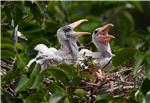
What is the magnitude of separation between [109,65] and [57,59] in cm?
20

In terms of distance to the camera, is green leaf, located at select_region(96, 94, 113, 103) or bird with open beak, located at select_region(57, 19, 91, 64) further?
bird with open beak, located at select_region(57, 19, 91, 64)

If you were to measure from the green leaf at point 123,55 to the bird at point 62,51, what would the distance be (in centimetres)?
30

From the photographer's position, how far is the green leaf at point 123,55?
6.64 feet

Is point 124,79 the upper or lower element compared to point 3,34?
lower

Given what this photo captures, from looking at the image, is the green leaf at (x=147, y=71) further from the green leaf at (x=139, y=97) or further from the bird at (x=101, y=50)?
the bird at (x=101, y=50)

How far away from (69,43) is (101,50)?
13 cm

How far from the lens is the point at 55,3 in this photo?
3188 mm

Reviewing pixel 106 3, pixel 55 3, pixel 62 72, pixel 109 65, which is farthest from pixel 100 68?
pixel 106 3

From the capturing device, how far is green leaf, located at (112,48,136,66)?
202cm

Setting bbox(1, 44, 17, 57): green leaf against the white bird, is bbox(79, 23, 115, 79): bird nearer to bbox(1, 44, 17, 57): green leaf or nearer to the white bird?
the white bird

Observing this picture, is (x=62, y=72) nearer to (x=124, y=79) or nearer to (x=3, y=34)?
(x=124, y=79)

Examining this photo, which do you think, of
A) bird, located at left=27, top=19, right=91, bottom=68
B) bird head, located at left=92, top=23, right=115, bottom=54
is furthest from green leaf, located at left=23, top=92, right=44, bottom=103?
bird head, located at left=92, top=23, right=115, bottom=54

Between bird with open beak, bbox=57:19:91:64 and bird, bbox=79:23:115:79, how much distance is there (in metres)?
0.04

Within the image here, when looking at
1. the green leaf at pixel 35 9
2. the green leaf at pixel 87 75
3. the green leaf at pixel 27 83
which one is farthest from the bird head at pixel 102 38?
the green leaf at pixel 27 83
